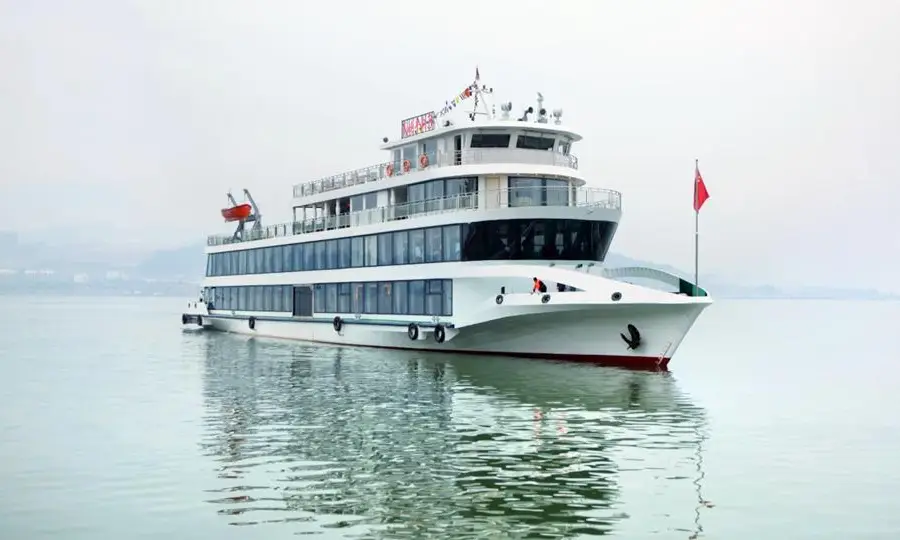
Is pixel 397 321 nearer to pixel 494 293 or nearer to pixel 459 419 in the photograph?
pixel 494 293

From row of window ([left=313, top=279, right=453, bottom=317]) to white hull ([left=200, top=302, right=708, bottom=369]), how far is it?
3.67 feet

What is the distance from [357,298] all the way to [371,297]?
152 cm

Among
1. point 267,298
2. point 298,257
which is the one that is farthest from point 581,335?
point 267,298

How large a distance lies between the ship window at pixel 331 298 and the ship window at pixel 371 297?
3.55 meters

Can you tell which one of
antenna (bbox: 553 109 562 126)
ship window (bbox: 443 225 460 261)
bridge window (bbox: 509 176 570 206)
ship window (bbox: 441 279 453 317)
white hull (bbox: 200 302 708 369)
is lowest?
white hull (bbox: 200 302 708 369)

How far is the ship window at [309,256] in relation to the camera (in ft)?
171

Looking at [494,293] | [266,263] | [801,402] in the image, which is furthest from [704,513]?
[266,263]

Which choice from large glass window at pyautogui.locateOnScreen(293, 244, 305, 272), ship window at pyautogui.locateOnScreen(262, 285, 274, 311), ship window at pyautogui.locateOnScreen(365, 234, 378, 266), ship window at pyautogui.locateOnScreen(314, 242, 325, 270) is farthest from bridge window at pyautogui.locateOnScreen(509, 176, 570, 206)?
ship window at pyautogui.locateOnScreen(262, 285, 274, 311)

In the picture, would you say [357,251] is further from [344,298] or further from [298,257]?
[298,257]

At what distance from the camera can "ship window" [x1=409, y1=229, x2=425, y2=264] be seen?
4219 cm

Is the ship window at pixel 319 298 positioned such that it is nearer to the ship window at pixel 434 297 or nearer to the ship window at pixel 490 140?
the ship window at pixel 434 297

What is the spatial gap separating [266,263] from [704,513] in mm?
45976

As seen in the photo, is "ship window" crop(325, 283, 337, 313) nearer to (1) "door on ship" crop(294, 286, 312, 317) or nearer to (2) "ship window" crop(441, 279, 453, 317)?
(1) "door on ship" crop(294, 286, 312, 317)

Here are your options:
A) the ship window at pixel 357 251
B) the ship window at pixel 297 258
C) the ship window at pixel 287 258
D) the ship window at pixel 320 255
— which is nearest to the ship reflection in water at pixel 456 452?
the ship window at pixel 357 251
